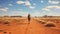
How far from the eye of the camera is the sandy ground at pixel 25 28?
11.0 feet

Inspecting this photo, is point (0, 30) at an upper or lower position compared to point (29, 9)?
Result: lower

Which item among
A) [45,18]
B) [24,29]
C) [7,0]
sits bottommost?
[24,29]

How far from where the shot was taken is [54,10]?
11.1ft

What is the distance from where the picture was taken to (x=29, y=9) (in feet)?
11.1

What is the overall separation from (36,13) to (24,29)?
17.9 inches

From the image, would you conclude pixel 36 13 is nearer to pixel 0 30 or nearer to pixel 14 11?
pixel 14 11

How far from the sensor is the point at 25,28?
3416mm

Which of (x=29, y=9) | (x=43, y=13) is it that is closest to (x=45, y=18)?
(x=43, y=13)

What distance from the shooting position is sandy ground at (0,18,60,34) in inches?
132

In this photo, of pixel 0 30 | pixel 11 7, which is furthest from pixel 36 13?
pixel 0 30

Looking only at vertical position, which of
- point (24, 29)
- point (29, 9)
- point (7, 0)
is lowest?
point (24, 29)

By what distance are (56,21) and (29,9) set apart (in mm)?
656

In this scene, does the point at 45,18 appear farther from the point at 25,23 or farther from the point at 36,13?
the point at 25,23

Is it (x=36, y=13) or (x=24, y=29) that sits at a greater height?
(x=36, y=13)
